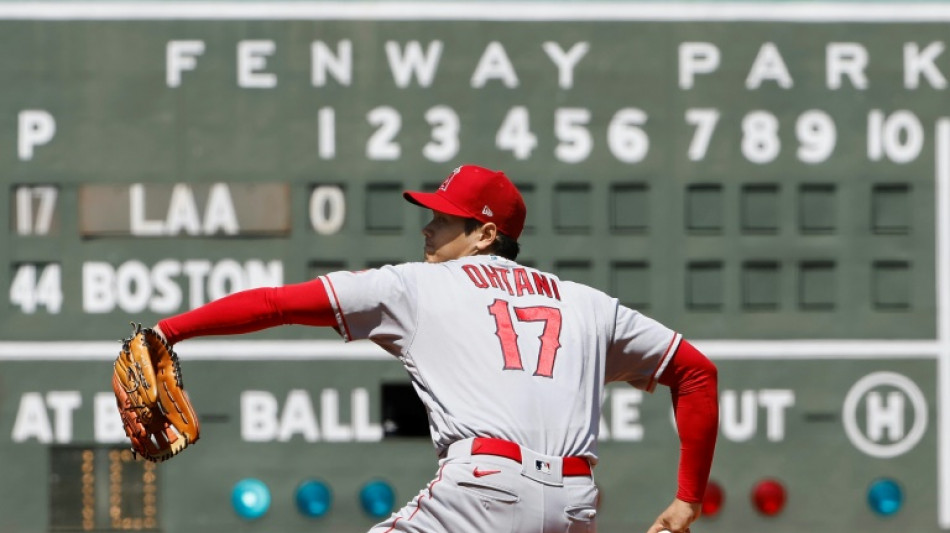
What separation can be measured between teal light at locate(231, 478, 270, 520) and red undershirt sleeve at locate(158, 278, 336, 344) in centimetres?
401

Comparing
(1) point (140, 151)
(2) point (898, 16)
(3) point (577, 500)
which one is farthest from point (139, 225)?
(3) point (577, 500)

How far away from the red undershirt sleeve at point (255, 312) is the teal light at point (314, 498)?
3988mm

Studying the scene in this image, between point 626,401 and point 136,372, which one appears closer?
point 136,372

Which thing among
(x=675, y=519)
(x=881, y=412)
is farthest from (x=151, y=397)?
(x=881, y=412)

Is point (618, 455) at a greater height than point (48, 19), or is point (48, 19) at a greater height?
point (48, 19)

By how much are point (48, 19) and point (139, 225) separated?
106 centimetres

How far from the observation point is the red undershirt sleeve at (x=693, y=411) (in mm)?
5098

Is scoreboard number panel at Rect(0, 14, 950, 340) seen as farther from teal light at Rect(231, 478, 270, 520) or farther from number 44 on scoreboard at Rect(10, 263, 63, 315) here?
teal light at Rect(231, 478, 270, 520)

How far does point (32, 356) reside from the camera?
336 inches

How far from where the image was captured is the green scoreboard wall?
8547 millimetres

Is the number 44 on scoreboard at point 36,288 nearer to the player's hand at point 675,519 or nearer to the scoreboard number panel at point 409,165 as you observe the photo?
the scoreboard number panel at point 409,165

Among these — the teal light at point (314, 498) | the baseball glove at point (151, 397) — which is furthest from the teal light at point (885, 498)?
the baseball glove at point (151, 397)

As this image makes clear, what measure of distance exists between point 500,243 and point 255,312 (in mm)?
811

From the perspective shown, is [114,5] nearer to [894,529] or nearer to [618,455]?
[618,455]
